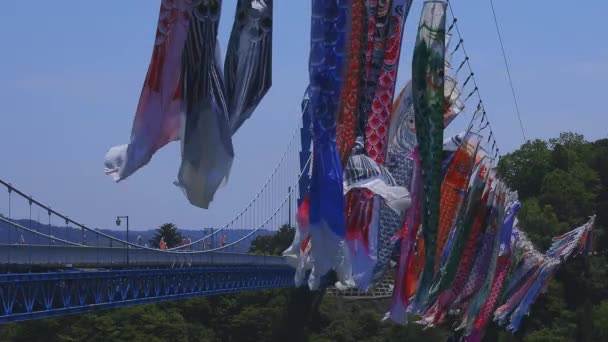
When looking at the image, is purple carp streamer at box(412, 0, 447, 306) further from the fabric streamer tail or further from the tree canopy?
the tree canopy

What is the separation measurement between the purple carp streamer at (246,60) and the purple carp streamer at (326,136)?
352 cm

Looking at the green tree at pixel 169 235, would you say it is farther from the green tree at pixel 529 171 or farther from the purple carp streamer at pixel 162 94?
the purple carp streamer at pixel 162 94

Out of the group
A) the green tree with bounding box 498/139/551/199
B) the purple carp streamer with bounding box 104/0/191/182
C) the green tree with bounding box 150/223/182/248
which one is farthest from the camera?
the green tree with bounding box 150/223/182/248

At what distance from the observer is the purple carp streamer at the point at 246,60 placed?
18.5 meters

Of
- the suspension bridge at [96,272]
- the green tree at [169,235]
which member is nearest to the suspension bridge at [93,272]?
the suspension bridge at [96,272]

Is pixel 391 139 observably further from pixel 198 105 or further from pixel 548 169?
pixel 548 169

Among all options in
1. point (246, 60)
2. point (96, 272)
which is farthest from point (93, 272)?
point (246, 60)

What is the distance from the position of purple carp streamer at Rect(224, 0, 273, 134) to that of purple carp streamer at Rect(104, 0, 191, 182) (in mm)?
990

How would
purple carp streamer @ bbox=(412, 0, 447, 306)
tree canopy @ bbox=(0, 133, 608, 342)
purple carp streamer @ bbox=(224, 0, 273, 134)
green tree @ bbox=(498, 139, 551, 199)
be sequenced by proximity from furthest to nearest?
1. green tree @ bbox=(498, 139, 551, 199)
2. tree canopy @ bbox=(0, 133, 608, 342)
3. purple carp streamer @ bbox=(412, 0, 447, 306)
4. purple carp streamer @ bbox=(224, 0, 273, 134)

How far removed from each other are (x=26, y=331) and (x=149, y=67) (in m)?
55.3

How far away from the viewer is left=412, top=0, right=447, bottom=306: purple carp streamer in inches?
1008

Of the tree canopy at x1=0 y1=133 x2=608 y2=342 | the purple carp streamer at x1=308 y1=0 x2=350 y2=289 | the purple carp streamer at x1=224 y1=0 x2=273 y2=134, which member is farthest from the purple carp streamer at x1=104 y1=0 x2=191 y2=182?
the tree canopy at x1=0 y1=133 x2=608 y2=342

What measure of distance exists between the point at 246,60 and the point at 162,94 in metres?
1.43

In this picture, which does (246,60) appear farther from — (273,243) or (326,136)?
(273,243)
